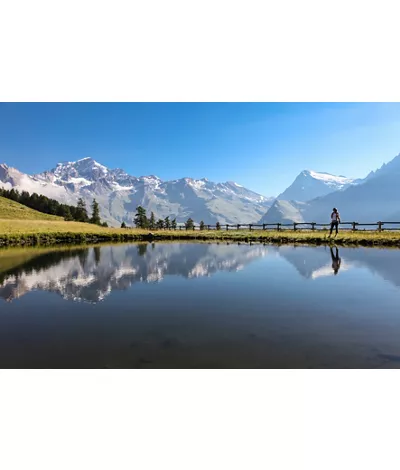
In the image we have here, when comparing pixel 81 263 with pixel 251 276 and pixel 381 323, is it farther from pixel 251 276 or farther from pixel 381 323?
pixel 381 323

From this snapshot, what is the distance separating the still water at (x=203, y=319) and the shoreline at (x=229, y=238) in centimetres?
1928

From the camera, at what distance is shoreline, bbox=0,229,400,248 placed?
129 ft

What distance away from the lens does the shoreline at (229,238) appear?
39312mm

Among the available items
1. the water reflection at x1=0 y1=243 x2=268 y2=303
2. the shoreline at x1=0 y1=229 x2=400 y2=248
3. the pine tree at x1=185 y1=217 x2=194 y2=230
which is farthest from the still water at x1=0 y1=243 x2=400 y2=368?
the pine tree at x1=185 y1=217 x2=194 y2=230

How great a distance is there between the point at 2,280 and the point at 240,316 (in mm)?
14337

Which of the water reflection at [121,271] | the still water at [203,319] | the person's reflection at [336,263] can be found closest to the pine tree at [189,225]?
the water reflection at [121,271]

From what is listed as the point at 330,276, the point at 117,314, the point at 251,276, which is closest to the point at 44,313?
the point at 117,314

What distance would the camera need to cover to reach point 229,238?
55719 millimetres

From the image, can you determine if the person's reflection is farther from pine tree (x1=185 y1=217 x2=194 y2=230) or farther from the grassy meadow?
pine tree (x1=185 y1=217 x2=194 y2=230)

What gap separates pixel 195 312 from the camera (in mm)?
12477

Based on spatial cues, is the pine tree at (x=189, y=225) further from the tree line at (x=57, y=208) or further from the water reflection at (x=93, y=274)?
the water reflection at (x=93, y=274)

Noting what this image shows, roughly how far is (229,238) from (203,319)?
44.5 m

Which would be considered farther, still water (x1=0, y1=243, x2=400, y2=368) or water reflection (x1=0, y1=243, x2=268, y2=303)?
water reflection (x1=0, y1=243, x2=268, y2=303)

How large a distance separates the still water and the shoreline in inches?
759
